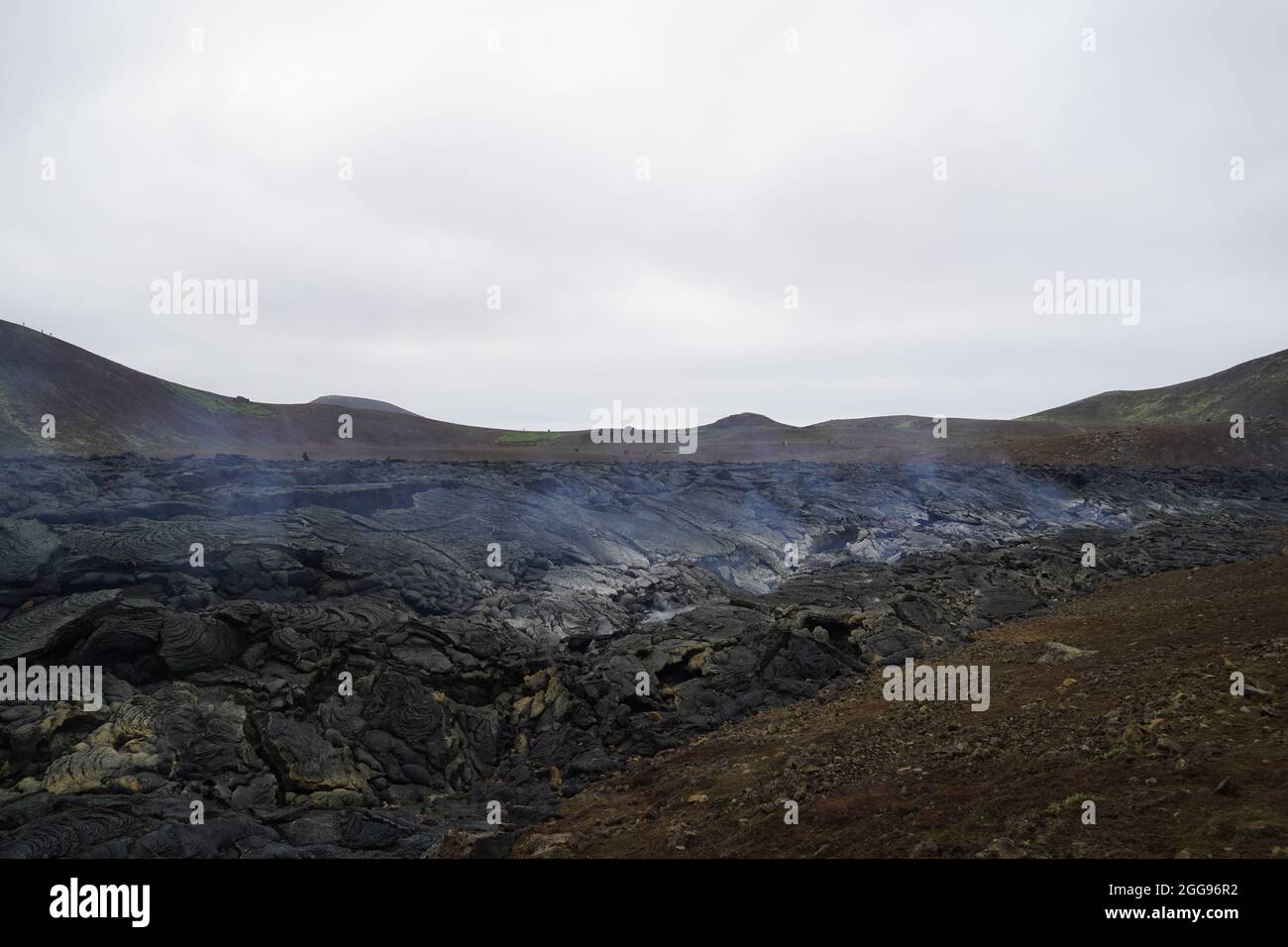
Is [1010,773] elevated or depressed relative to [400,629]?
depressed

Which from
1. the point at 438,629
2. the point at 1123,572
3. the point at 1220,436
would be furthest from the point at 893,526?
the point at 1220,436

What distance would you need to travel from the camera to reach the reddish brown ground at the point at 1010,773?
20.1ft

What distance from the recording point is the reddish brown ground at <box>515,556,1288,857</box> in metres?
6.12

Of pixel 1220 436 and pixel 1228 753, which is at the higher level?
pixel 1220 436

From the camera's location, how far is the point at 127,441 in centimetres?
5441

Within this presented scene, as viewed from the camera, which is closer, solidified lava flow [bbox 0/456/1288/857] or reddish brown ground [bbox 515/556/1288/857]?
reddish brown ground [bbox 515/556/1288/857]

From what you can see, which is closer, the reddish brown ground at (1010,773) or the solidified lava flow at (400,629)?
the reddish brown ground at (1010,773)

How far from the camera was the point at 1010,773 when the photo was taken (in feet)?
25.5
